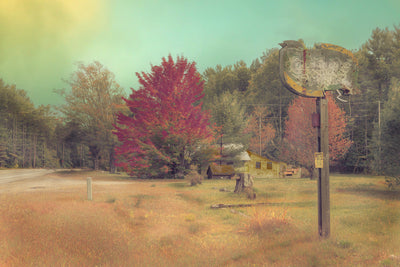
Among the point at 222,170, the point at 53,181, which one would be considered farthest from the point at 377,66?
the point at 53,181

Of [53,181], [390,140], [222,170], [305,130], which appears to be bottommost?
[53,181]

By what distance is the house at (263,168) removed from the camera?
25.8m

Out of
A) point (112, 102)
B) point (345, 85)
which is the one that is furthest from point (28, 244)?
point (112, 102)

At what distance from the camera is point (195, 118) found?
42.9ft

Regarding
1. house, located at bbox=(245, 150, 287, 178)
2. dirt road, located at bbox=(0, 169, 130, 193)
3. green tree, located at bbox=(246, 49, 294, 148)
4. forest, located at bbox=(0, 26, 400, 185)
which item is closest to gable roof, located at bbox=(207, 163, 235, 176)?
forest, located at bbox=(0, 26, 400, 185)

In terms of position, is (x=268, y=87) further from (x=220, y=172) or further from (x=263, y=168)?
(x=263, y=168)

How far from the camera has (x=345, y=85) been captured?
5602 mm

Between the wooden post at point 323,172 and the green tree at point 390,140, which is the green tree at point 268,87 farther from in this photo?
the green tree at point 390,140

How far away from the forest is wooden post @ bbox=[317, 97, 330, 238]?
1.80 m

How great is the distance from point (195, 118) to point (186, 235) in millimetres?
7855

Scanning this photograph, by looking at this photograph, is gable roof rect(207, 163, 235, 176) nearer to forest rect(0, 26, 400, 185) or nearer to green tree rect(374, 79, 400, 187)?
forest rect(0, 26, 400, 185)

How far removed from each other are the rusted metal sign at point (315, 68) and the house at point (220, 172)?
1432cm

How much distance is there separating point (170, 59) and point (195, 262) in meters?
→ 10.6

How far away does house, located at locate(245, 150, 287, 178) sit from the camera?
25.8 m
